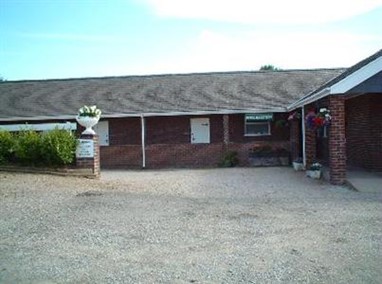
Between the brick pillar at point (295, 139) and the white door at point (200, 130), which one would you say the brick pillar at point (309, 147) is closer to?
the brick pillar at point (295, 139)

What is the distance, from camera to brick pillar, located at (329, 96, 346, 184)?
14.4 metres

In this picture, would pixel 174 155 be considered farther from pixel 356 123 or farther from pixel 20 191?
pixel 20 191

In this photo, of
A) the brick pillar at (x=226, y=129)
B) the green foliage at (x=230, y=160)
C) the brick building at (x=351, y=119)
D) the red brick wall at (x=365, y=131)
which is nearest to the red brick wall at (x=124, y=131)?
the brick pillar at (x=226, y=129)

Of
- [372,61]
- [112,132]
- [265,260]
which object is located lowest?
[265,260]

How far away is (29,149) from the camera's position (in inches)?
608

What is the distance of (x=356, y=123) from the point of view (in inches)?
736

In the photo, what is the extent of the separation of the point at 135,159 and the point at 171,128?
2263mm

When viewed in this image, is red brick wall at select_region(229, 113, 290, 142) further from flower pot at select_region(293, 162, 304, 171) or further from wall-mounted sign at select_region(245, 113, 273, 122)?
flower pot at select_region(293, 162, 304, 171)

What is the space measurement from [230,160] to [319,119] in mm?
7833

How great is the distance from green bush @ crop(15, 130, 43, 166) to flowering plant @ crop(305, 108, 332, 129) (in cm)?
843

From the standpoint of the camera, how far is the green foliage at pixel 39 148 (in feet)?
49.7

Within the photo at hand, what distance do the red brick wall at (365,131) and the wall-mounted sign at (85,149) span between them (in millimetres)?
8972

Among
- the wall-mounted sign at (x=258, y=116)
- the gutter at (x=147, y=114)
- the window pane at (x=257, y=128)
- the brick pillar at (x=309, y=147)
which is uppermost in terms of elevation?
the gutter at (x=147, y=114)

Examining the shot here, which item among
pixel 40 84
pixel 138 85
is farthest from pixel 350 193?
pixel 40 84
